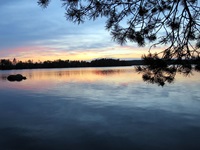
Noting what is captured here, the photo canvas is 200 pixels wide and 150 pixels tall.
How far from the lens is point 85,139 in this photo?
25.7ft

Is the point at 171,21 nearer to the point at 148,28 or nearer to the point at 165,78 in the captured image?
the point at 148,28

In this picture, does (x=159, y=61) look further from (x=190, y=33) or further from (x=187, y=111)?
(x=187, y=111)

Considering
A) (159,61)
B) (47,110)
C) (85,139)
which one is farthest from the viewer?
(47,110)

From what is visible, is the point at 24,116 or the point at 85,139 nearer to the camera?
the point at 85,139

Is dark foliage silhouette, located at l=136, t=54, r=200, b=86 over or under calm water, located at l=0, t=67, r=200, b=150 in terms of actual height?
over

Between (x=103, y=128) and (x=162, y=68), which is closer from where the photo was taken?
(x=162, y=68)

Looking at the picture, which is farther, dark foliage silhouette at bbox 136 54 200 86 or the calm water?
the calm water

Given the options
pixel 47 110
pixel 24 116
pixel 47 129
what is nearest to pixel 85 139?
pixel 47 129

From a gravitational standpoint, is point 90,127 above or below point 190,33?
below

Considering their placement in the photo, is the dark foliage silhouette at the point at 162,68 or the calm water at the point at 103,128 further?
the calm water at the point at 103,128

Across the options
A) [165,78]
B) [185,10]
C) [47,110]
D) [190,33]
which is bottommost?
[47,110]

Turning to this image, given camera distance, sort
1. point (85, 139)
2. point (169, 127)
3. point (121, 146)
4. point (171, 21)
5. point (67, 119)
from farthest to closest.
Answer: point (67, 119)
point (169, 127)
point (85, 139)
point (121, 146)
point (171, 21)

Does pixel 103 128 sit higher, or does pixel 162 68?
pixel 162 68

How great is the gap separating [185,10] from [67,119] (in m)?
7.95
